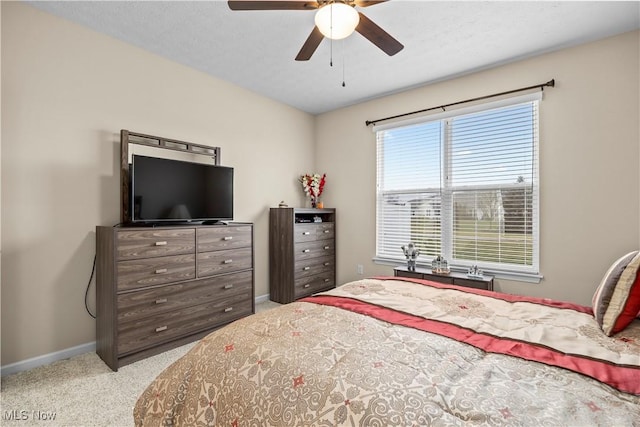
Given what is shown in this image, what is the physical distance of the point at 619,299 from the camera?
4.59ft

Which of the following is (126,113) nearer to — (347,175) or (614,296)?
(347,175)

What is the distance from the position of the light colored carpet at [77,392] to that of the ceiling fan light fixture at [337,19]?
8.42ft

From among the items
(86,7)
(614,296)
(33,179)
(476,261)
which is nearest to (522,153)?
(476,261)

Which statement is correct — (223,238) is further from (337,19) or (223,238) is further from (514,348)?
(514,348)

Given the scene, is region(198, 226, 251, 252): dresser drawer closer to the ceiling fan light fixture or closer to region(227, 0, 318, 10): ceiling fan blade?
region(227, 0, 318, 10): ceiling fan blade

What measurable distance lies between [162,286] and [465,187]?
323 cm

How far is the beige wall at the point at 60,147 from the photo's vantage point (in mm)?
2227

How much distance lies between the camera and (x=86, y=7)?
231cm

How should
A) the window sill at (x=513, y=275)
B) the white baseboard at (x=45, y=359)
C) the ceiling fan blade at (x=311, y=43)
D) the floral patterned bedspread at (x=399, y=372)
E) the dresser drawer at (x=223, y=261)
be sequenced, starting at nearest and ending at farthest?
the floral patterned bedspread at (x=399, y=372) → the ceiling fan blade at (x=311, y=43) → the white baseboard at (x=45, y=359) → the dresser drawer at (x=223, y=261) → the window sill at (x=513, y=275)

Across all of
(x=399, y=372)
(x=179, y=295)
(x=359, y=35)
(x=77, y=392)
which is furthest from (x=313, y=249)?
(x=399, y=372)

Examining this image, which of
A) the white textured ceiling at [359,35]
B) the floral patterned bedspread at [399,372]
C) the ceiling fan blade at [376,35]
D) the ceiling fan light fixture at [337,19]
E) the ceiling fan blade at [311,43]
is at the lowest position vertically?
the floral patterned bedspread at [399,372]

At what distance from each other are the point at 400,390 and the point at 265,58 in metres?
3.06

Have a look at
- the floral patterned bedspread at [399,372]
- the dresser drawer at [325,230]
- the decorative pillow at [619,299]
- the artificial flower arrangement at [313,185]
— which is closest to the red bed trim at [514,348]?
the floral patterned bedspread at [399,372]

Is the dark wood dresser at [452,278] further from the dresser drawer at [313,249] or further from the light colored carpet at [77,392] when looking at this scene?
the light colored carpet at [77,392]
